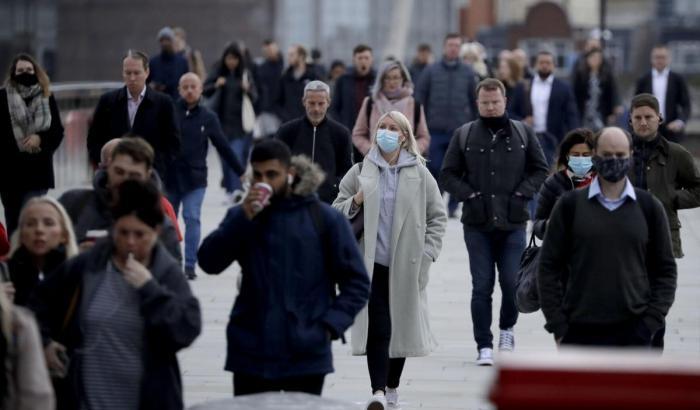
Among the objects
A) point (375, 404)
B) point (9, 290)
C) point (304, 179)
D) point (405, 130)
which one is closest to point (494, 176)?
point (405, 130)

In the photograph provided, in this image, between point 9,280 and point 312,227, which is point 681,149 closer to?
point 312,227

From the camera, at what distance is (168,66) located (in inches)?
830

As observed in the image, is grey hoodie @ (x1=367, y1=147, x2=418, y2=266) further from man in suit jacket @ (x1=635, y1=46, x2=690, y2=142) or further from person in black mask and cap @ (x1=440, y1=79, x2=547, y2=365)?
man in suit jacket @ (x1=635, y1=46, x2=690, y2=142)

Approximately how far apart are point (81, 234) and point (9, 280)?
52cm

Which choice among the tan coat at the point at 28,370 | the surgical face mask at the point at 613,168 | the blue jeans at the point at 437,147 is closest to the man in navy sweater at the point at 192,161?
the blue jeans at the point at 437,147

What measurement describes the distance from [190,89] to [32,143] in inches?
73.0

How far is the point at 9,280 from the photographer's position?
7605 mm

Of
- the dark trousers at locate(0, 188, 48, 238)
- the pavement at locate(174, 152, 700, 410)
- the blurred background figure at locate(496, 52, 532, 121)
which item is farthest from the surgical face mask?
the blurred background figure at locate(496, 52, 532, 121)

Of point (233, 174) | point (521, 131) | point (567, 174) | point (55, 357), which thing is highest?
point (521, 131)

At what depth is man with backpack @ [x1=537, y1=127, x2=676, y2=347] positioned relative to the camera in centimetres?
797

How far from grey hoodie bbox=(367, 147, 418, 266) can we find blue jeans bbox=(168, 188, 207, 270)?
17.2 ft

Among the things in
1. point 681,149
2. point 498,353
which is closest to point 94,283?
point 681,149

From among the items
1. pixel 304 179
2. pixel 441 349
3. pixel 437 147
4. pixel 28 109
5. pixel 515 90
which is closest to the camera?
pixel 304 179

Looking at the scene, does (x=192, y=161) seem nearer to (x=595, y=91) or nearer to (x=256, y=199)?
(x=595, y=91)
